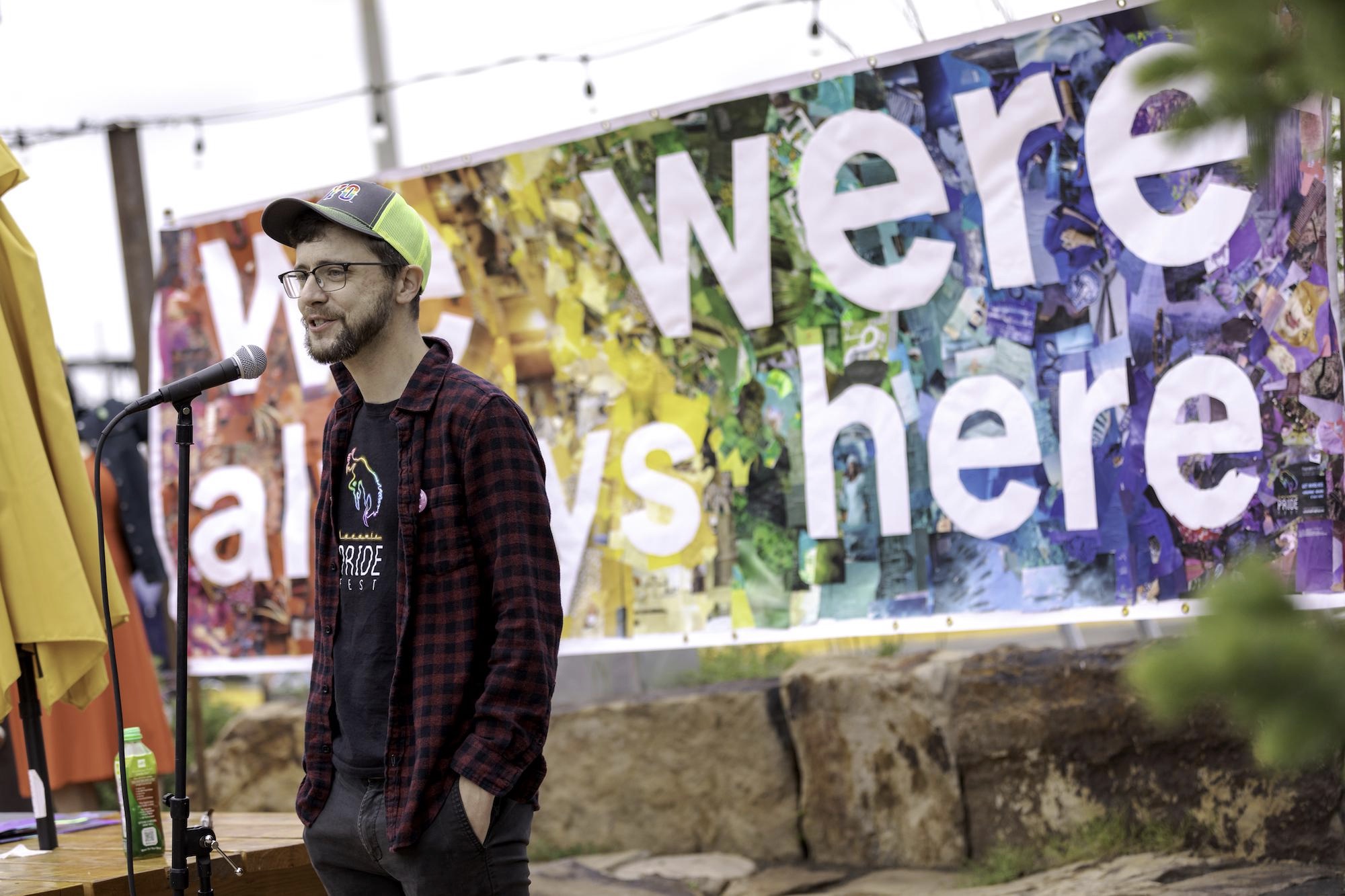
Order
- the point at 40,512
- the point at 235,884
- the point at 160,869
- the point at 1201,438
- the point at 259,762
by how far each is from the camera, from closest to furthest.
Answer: the point at 160,869, the point at 235,884, the point at 40,512, the point at 1201,438, the point at 259,762

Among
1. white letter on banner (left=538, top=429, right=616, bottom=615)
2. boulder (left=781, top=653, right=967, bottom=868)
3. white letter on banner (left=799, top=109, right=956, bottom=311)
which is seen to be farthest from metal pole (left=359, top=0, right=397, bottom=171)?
boulder (left=781, top=653, right=967, bottom=868)

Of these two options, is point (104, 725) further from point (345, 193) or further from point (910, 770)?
point (345, 193)

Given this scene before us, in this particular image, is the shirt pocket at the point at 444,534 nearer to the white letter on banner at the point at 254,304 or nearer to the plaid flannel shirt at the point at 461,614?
the plaid flannel shirt at the point at 461,614

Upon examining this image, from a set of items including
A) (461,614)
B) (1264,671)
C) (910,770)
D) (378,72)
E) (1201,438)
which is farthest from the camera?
(378,72)

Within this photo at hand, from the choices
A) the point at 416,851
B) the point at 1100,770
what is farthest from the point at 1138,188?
the point at 416,851

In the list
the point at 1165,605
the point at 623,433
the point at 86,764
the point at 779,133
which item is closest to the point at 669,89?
the point at 779,133

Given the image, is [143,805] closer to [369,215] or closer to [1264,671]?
[369,215]

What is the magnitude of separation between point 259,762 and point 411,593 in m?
3.46

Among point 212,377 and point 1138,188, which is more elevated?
point 1138,188

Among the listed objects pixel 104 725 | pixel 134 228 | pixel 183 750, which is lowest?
pixel 104 725

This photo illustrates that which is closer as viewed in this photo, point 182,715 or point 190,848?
point 182,715

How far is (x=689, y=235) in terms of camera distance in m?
4.10

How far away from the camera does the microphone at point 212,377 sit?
2.20 metres

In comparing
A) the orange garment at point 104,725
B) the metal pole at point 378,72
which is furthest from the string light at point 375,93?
the orange garment at point 104,725
